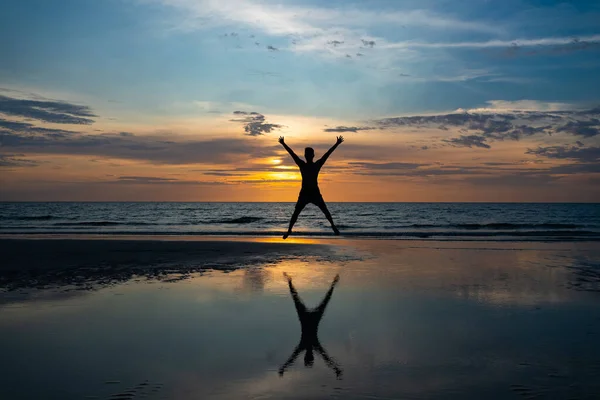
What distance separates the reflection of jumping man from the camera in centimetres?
439

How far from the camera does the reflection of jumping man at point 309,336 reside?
4387 millimetres

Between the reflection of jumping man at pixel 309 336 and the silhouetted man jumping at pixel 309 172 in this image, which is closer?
the reflection of jumping man at pixel 309 336

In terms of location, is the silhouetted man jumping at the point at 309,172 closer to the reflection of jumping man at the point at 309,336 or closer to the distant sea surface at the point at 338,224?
the reflection of jumping man at the point at 309,336

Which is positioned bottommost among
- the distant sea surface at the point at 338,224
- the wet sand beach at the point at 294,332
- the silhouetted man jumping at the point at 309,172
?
the distant sea surface at the point at 338,224

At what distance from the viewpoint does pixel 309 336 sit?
5.32 metres

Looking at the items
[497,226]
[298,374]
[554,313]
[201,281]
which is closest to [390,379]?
[298,374]

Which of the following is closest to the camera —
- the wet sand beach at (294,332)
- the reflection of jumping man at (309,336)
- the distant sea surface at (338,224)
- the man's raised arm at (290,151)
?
the wet sand beach at (294,332)

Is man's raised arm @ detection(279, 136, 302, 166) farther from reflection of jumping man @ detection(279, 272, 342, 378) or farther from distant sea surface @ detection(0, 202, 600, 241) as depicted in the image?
distant sea surface @ detection(0, 202, 600, 241)

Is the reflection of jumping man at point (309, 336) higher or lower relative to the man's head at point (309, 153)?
lower

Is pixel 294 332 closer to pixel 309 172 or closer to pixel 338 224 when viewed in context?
pixel 309 172

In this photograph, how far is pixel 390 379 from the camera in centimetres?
399

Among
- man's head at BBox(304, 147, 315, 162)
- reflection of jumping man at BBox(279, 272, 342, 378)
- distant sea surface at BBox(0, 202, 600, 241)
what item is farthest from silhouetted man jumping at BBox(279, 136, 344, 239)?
distant sea surface at BBox(0, 202, 600, 241)

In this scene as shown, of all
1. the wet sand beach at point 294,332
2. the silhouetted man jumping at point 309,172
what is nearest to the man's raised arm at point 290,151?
the silhouetted man jumping at point 309,172

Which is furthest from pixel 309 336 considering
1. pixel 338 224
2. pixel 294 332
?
pixel 338 224
